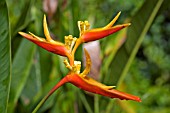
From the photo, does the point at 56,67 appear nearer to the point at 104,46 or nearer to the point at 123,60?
the point at 104,46

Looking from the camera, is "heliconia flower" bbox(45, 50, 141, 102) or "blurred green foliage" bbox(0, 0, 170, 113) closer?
"heliconia flower" bbox(45, 50, 141, 102)

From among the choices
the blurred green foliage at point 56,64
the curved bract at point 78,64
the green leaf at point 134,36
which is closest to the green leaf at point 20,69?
the blurred green foliage at point 56,64

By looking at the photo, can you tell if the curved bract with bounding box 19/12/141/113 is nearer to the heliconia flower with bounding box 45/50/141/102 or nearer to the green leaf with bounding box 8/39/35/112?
the heliconia flower with bounding box 45/50/141/102

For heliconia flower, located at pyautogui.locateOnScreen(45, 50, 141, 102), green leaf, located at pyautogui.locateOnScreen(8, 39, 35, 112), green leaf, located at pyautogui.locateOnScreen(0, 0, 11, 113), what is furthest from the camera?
green leaf, located at pyautogui.locateOnScreen(8, 39, 35, 112)

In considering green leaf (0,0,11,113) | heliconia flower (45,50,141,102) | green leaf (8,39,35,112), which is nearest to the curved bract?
heliconia flower (45,50,141,102)

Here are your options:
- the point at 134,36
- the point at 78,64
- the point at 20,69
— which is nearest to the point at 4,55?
Answer: the point at 78,64

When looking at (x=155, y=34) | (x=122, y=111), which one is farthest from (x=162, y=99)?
(x=122, y=111)
